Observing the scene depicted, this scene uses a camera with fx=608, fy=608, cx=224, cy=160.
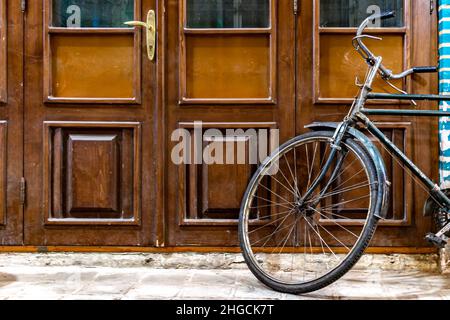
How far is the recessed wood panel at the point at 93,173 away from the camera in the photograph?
13.3ft

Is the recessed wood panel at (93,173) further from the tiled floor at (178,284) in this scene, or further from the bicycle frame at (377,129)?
the bicycle frame at (377,129)

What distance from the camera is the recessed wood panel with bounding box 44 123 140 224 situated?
4.05 metres

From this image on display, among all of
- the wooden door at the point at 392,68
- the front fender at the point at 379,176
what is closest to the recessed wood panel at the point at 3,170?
the wooden door at the point at 392,68

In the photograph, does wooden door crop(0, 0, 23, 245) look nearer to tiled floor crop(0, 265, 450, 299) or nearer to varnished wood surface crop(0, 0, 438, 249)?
varnished wood surface crop(0, 0, 438, 249)

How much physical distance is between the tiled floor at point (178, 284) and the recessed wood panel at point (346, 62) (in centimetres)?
120

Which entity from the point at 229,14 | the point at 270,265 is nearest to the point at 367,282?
the point at 270,265

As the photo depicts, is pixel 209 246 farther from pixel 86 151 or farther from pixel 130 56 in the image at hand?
pixel 130 56

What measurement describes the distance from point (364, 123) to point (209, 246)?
132 centimetres

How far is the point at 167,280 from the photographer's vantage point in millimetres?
3771

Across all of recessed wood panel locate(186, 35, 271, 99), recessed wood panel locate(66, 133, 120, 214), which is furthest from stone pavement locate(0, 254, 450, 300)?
recessed wood panel locate(186, 35, 271, 99)

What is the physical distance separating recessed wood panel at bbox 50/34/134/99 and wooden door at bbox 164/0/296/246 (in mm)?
292

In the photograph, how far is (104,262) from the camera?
4059mm

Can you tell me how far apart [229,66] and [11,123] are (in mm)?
1509
